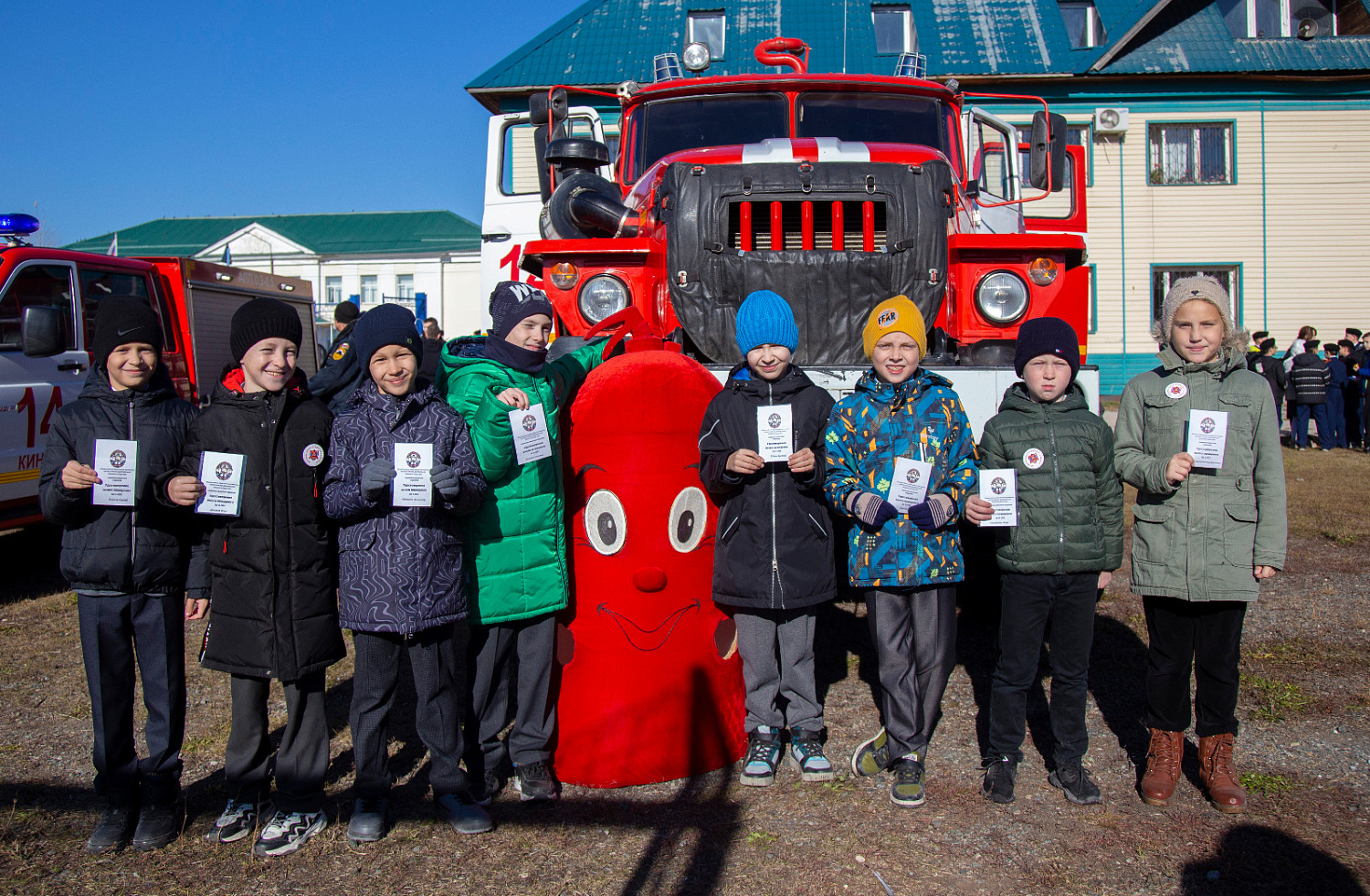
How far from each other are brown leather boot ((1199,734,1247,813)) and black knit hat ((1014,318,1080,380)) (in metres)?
1.50

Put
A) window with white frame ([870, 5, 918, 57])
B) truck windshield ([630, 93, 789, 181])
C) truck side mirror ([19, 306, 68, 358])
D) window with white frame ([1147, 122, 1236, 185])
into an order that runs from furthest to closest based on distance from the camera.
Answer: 1. window with white frame ([870, 5, 918, 57])
2. window with white frame ([1147, 122, 1236, 185])
3. truck side mirror ([19, 306, 68, 358])
4. truck windshield ([630, 93, 789, 181])

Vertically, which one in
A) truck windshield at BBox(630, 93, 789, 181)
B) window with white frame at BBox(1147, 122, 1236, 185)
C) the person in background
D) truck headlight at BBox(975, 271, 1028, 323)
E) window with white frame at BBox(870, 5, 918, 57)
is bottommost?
the person in background

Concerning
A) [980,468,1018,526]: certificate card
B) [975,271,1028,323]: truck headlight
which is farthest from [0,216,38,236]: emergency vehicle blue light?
[980,468,1018,526]: certificate card

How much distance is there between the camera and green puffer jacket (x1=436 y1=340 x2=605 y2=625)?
138 inches

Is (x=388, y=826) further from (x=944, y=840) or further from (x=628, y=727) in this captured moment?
(x=944, y=840)

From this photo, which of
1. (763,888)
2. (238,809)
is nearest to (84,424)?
(238,809)

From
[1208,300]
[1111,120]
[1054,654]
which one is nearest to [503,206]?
[1208,300]

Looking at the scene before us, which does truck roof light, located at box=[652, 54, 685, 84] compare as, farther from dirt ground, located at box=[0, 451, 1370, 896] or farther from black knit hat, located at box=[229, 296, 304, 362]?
dirt ground, located at box=[0, 451, 1370, 896]

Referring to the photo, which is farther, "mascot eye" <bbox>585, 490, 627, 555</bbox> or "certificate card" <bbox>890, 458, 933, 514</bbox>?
"mascot eye" <bbox>585, 490, 627, 555</bbox>

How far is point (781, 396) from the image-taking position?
12.4 feet

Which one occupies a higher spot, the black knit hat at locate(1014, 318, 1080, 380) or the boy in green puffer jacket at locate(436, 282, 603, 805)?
the black knit hat at locate(1014, 318, 1080, 380)

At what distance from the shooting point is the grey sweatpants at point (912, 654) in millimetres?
3637

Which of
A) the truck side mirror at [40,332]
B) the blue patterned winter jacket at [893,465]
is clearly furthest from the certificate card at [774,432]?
the truck side mirror at [40,332]

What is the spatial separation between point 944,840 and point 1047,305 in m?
2.86
